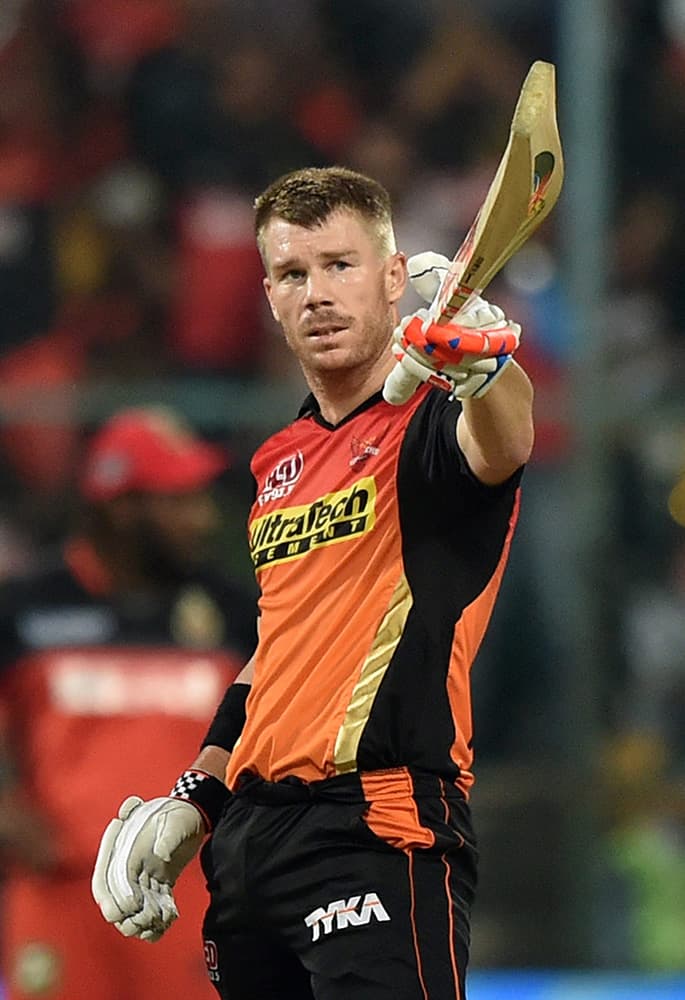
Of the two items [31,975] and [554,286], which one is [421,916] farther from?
[554,286]

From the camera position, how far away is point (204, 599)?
4977 millimetres

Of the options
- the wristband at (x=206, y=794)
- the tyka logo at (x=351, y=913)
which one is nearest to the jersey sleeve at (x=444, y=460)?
the tyka logo at (x=351, y=913)

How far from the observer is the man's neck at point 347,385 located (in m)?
3.22

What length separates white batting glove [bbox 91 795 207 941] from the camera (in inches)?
124

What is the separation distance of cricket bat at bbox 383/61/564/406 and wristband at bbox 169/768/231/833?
3.04 feet

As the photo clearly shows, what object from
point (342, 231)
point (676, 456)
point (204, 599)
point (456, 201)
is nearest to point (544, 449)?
point (676, 456)

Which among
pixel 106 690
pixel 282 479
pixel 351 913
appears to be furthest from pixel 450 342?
pixel 106 690

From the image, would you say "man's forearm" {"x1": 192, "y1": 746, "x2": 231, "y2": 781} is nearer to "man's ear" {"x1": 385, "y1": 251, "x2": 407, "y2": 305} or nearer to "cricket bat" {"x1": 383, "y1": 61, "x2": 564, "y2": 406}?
"man's ear" {"x1": 385, "y1": 251, "x2": 407, "y2": 305}

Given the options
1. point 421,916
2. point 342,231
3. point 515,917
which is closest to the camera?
point 421,916

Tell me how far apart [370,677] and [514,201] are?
0.80m

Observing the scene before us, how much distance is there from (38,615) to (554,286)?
285 cm

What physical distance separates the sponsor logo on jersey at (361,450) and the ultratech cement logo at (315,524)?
0.15ft

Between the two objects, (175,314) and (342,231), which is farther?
(175,314)

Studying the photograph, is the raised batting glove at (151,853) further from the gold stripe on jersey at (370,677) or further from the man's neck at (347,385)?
the man's neck at (347,385)
